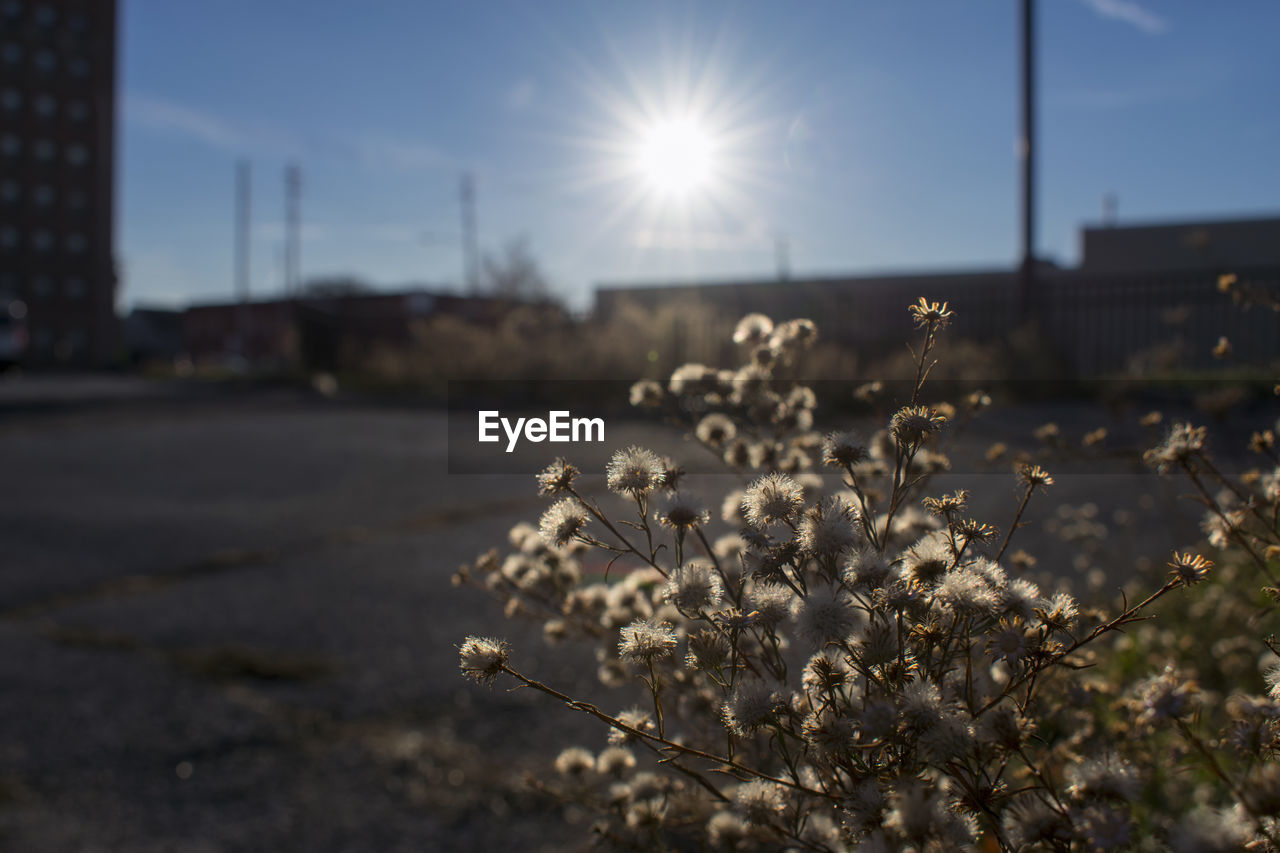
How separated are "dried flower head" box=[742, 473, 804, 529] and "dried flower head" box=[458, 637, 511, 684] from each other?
0.27m

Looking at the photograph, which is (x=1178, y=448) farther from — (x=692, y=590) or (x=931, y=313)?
(x=692, y=590)

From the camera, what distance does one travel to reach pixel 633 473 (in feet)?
3.05

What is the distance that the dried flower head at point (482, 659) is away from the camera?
840mm

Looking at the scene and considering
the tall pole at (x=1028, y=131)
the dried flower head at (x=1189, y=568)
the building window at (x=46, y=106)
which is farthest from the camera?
the building window at (x=46, y=106)

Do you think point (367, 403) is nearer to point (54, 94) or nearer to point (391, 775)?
point (391, 775)

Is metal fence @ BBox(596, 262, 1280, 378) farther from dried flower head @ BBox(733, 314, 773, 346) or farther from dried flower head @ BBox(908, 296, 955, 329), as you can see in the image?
dried flower head @ BBox(908, 296, 955, 329)

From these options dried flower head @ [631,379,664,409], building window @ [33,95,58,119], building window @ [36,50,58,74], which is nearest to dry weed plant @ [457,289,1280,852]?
dried flower head @ [631,379,664,409]

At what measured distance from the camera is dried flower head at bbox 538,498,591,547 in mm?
920

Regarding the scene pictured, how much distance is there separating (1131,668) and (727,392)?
2018 mm

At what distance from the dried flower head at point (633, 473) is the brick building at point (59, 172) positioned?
68.0 meters

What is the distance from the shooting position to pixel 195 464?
1120cm

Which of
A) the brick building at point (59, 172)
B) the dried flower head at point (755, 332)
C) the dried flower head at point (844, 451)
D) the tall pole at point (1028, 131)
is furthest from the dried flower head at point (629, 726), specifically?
the brick building at point (59, 172)

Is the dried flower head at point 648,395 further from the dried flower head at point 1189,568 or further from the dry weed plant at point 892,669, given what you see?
the dried flower head at point 1189,568

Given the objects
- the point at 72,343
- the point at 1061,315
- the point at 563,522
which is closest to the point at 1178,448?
the point at 563,522
